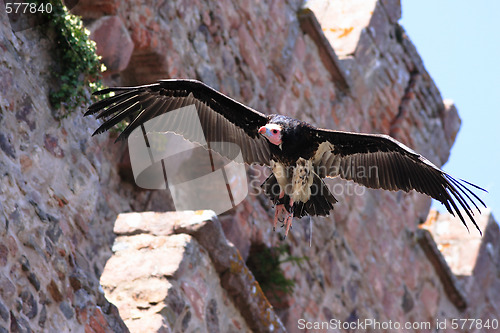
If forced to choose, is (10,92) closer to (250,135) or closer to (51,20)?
(51,20)

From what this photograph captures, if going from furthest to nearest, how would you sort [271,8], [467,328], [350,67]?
[467,328] < [350,67] < [271,8]

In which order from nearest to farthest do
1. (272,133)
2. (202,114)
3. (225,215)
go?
(272,133)
(202,114)
(225,215)

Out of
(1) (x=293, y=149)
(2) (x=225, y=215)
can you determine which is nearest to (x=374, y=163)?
(1) (x=293, y=149)

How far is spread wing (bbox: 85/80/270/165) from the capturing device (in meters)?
4.12

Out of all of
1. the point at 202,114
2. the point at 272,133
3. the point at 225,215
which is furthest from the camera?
the point at 225,215

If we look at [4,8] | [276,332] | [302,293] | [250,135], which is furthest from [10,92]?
[302,293]

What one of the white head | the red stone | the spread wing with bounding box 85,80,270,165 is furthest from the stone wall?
the white head

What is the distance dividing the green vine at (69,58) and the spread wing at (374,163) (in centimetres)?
135

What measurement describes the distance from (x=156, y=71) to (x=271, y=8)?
1.77 m

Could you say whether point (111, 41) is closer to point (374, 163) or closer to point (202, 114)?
point (202, 114)

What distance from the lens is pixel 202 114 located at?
4500 mm

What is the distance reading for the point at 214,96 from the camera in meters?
4.36

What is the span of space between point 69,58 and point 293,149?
134cm

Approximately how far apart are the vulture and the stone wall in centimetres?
48
